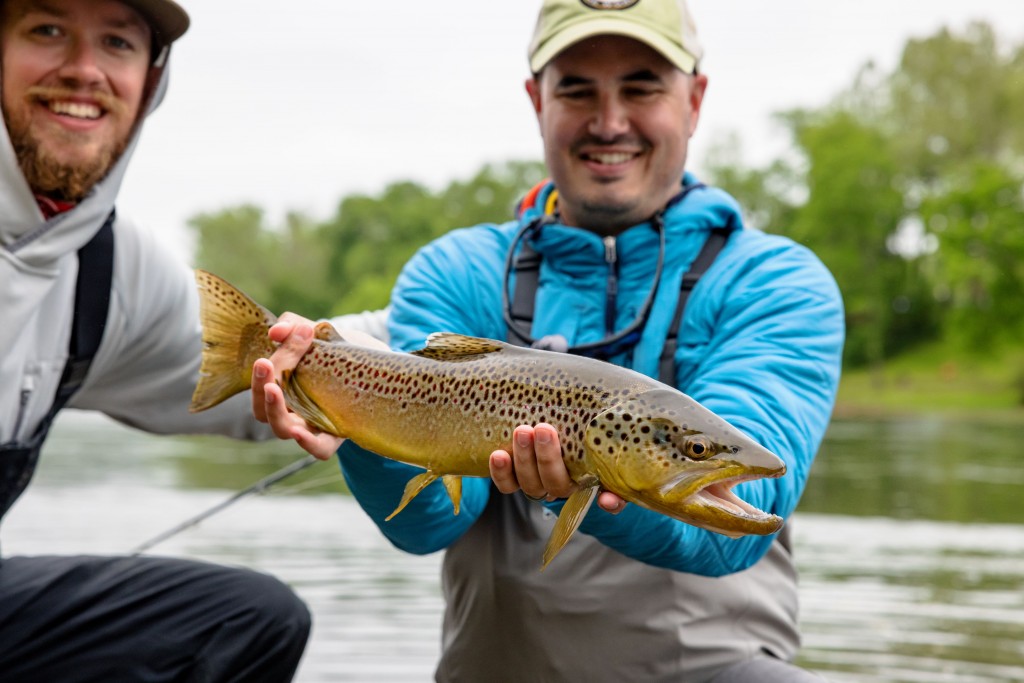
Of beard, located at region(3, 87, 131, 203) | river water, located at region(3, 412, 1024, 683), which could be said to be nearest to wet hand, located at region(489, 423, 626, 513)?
beard, located at region(3, 87, 131, 203)

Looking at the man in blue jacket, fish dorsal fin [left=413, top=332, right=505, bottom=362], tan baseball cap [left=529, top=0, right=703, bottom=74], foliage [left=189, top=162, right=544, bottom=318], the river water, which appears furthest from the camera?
foliage [left=189, top=162, right=544, bottom=318]

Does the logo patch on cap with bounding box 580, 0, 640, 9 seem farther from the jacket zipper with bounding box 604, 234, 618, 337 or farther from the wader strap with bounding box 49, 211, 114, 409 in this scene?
the wader strap with bounding box 49, 211, 114, 409

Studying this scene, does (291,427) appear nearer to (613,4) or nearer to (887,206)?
(613,4)

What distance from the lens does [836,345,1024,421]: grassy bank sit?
43656 mm

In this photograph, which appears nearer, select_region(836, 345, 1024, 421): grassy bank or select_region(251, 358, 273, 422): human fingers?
select_region(251, 358, 273, 422): human fingers

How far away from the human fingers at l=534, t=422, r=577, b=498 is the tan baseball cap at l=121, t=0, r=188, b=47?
2.70 metres

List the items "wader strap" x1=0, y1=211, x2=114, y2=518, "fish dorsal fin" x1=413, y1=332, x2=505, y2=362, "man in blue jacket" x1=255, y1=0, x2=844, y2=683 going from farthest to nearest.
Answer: "wader strap" x1=0, y1=211, x2=114, y2=518 → "man in blue jacket" x1=255, y1=0, x2=844, y2=683 → "fish dorsal fin" x1=413, y1=332, x2=505, y2=362

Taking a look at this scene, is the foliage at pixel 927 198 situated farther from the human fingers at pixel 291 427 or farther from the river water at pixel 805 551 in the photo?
the human fingers at pixel 291 427

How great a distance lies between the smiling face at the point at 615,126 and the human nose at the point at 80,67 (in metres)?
1.69

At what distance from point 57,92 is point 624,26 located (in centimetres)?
212

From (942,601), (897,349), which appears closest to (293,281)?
(897,349)

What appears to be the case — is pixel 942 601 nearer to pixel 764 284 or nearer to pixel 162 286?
pixel 764 284

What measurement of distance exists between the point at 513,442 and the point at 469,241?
5.28ft

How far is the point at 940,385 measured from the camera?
51.6m
